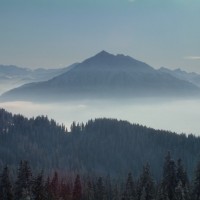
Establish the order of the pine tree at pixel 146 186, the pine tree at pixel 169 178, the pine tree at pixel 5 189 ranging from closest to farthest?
the pine tree at pixel 169 178 → the pine tree at pixel 5 189 → the pine tree at pixel 146 186

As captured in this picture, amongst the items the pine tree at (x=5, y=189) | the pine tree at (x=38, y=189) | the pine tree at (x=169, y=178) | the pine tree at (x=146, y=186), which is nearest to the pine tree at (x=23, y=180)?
the pine tree at (x=38, y=189)

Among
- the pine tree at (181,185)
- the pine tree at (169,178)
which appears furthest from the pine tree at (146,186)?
the pine tree at (181,185)

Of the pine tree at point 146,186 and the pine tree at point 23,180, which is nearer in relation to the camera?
the pine tree at point 23,180

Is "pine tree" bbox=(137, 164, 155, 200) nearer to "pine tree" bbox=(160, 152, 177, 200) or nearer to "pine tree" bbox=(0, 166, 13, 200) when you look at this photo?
"pine tree" bbox=(160, 152, 177, 200)

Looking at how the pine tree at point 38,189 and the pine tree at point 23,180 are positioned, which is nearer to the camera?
the pine tree at point 23,180

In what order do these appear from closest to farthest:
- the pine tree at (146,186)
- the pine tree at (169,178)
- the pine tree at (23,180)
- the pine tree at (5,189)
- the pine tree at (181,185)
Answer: the pine tree at (181,185)
the pine tree at (23,180)
the pine tree at (169,178)
the pine tree at (5,189)
the pine tree at (146,186)

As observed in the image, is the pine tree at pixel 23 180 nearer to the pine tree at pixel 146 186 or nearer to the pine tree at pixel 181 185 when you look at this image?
the pine tree at pixel 146 186

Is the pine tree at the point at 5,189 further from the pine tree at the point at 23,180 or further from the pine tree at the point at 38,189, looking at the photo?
the pine tree at the point at 38,189

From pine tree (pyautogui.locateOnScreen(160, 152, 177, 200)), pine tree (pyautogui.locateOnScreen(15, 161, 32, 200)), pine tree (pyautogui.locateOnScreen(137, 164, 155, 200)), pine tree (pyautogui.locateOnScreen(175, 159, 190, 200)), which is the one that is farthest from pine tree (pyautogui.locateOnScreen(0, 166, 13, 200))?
pine tree (pyautogui.locateOnScreen(175, 159, 190, 200))

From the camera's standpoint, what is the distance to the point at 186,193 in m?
78.1

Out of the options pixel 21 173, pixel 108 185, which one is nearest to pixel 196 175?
pixel 21 173

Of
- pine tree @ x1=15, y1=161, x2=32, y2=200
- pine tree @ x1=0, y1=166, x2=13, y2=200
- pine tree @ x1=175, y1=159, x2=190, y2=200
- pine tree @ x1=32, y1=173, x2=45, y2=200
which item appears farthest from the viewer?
pine tree @ x1=32, y1=173, x2=45, y2=200

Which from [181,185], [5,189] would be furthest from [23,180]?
[181,185]

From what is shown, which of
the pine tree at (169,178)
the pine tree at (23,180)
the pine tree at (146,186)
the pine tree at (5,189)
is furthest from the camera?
Result: the pine tree at (146,186)
